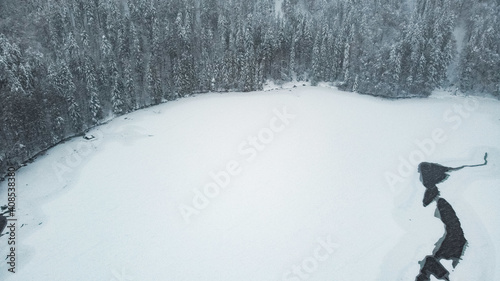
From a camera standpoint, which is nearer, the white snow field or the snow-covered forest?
the white snow field

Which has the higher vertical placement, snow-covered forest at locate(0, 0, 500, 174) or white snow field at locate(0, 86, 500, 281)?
snow-covered forest at locate(0, 0, 500, 174)

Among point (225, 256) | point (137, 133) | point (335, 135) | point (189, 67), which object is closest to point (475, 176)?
point (335, 135)

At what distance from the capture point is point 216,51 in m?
78.6

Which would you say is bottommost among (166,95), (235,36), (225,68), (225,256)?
(225,256)

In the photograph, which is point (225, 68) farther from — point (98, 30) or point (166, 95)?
point (98, 30)

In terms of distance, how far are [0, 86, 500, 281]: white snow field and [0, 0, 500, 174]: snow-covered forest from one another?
9.06 m

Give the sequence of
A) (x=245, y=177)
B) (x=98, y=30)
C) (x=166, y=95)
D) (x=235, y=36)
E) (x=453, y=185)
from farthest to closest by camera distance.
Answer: (x=235, y=36)
(x=98, y=30)
(x=166, y=95)
(x=245, y=177)
(x=453, y=185)

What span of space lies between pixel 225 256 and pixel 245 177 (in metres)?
13.7

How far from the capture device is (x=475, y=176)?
41.6 metres

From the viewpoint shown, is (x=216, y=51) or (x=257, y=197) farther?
(x=216, y=51)

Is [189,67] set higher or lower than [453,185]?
higher

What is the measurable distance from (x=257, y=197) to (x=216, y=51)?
5141 centimetres

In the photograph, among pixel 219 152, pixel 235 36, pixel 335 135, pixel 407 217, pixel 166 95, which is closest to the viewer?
pixel 407 217

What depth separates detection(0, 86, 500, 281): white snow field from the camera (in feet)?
98.6
